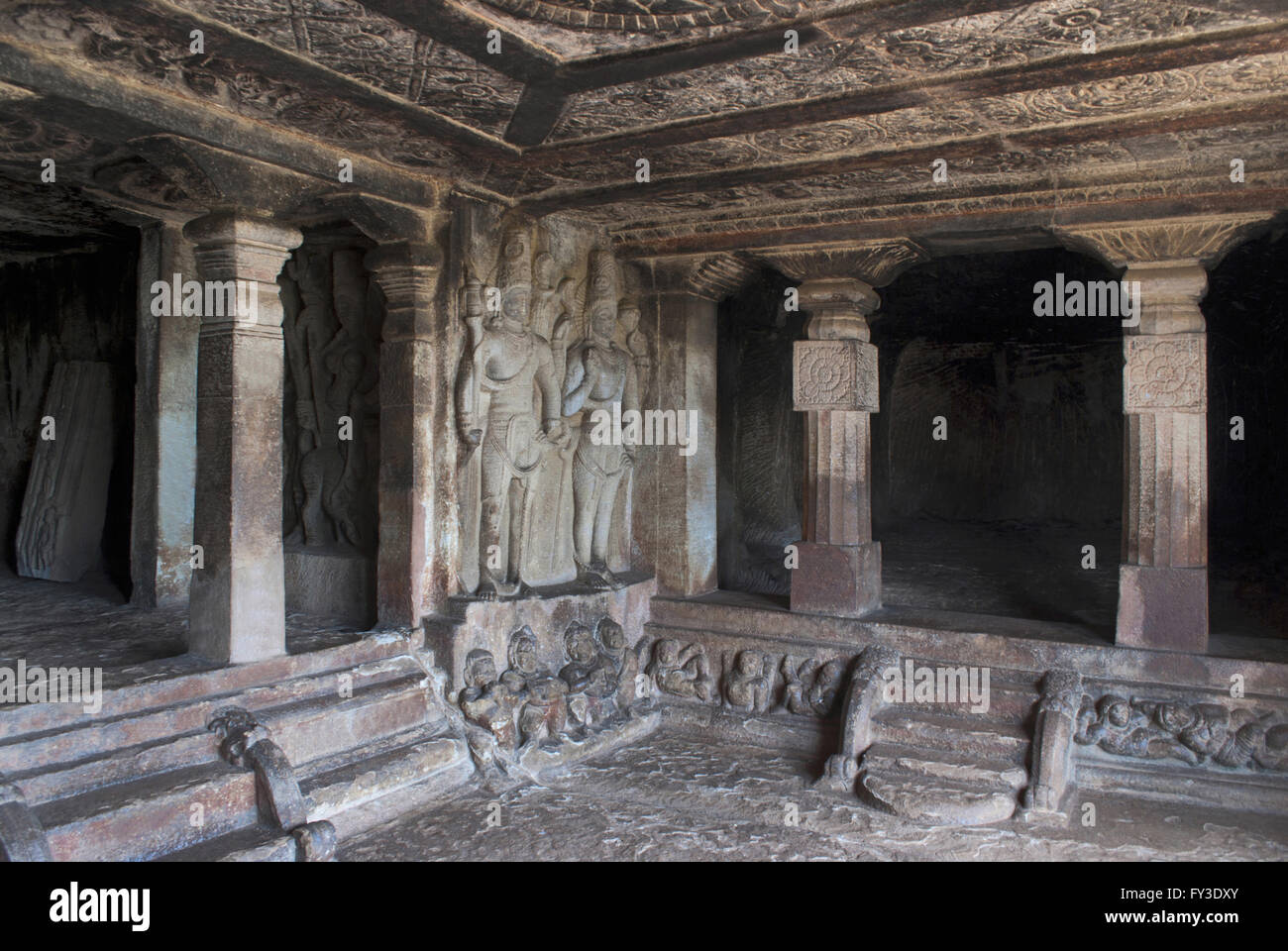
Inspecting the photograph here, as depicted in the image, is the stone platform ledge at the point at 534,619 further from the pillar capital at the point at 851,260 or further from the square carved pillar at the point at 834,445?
the pillar capital at the point at 851,260

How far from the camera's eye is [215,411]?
4.96 meters

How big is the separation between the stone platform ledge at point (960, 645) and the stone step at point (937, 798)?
2.82 feet

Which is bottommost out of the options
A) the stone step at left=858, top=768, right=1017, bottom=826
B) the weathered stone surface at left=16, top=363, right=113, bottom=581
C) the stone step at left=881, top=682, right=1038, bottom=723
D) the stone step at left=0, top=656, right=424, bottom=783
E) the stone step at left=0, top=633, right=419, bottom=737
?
the stone step at left=858, top=768, right=1017, bottom=826

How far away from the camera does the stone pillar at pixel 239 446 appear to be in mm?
4871

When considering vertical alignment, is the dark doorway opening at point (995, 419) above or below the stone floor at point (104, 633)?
above

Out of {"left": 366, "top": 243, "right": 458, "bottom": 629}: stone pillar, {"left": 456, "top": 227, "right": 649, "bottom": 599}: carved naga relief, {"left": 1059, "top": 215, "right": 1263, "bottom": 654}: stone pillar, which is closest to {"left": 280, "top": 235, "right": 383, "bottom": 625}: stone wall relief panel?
{"left": 366, "top": 243, "right": 458, "bottom": 629}: stone pillar

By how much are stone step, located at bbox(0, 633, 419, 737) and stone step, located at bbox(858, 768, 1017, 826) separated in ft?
8.96

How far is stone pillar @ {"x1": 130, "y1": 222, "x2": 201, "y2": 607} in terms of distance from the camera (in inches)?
257

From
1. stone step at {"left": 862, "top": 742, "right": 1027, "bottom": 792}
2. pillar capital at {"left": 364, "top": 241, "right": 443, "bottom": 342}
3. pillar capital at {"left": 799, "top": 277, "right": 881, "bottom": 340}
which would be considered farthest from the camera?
pillar capital at {"left": 799, "top": 277, "right": 881, "bottom": 340}

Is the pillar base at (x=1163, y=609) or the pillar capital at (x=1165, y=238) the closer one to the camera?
the pillar capital at (x=1165, y=238)

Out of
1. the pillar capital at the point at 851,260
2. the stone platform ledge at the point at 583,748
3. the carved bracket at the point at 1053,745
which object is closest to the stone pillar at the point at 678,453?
the pillar capital at the point at 851,260

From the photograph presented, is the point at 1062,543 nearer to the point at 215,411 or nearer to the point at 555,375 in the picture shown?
the point at 555,375

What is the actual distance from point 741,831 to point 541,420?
2.83 metres

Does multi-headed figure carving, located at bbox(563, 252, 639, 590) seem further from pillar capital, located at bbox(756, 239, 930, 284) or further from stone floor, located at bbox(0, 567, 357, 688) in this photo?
stone floor, located at bbox(0, 567, 357, 688)
